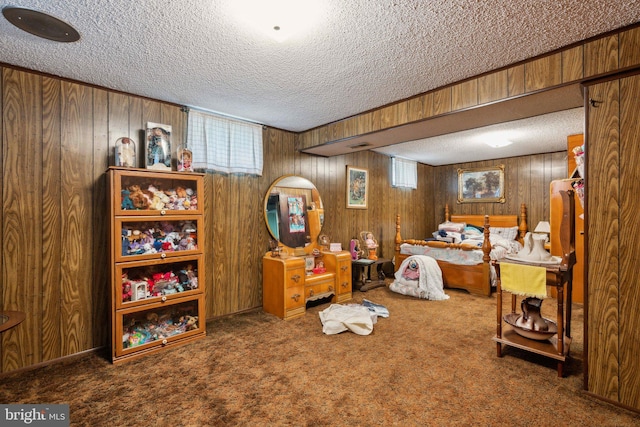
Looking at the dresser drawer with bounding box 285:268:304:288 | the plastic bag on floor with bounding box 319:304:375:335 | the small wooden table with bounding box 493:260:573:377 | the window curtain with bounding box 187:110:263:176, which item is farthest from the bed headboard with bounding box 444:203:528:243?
the window curtain with bounding box 187:110:263:176

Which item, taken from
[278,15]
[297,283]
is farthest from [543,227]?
[278,15]

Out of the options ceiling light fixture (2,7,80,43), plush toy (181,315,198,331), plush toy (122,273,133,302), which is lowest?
plush toy (181,315,198,331)

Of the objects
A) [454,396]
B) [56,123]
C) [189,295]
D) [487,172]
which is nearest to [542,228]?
[487,172]

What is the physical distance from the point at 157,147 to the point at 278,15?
1.84 meters

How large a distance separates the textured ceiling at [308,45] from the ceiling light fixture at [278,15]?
5cm

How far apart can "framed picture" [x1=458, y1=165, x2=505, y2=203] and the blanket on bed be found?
2.75 meters

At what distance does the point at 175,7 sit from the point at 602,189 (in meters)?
2.92

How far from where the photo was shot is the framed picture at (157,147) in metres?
2.89

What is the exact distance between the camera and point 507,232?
6.00 metres

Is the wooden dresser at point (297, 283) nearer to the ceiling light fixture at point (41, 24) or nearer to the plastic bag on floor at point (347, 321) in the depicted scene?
the plastic bag on floor at point (347, 321)

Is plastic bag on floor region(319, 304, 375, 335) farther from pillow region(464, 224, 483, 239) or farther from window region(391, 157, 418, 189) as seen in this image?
pillow region(464, 224, 483, 239)

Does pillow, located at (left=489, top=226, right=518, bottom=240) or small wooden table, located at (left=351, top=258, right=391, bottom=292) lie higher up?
pillow, located at (left=489, top=226, right=518, bottom=240)

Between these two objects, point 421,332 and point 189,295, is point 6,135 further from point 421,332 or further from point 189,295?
point 421,332

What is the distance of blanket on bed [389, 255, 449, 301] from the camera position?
14.4ft
